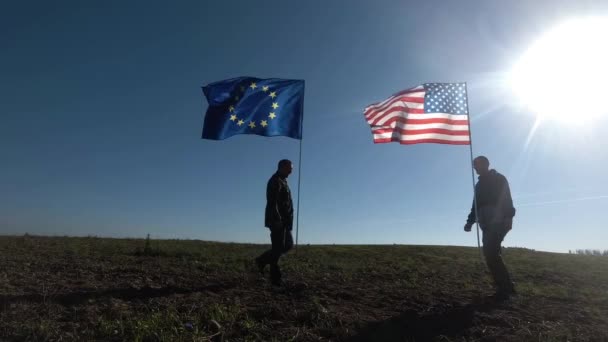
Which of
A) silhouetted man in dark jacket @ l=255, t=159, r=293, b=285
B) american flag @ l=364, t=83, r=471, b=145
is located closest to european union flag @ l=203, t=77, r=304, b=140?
american flag @ l=364, t=83, r=471, b=145

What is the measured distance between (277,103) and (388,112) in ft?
10.4

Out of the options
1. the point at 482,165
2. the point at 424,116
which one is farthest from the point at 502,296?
the point at 424,116

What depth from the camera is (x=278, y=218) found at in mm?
6590

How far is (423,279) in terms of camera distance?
310 inches

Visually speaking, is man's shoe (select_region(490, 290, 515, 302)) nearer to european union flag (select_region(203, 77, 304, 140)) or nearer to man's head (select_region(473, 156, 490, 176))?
man's head (select_region(473, 156, 490, 176))

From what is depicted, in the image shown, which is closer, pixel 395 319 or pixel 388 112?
pixel 395 319

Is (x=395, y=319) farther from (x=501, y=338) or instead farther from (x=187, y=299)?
(x=187, y=299)

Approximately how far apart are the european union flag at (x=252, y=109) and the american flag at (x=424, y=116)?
2360 mm

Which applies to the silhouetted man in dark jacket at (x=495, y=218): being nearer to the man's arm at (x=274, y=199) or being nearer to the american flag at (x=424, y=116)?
the man's arm at (x=274, y=199)

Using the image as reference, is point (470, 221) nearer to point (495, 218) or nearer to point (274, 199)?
point (495, 218)

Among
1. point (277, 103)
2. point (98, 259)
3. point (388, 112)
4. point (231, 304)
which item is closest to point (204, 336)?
point (231, 304)

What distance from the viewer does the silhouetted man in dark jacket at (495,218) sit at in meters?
6.62

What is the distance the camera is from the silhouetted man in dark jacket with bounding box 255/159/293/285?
6.59m

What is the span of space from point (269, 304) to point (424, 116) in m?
7.90
